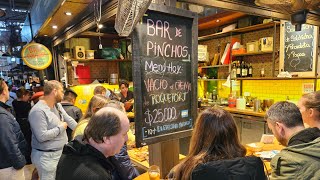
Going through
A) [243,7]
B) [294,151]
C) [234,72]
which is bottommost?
[294,151]

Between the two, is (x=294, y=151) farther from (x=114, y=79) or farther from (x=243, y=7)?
(x=114, y=79)

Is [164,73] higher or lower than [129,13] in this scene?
lower

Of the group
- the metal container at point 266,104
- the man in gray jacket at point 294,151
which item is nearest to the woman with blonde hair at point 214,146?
the man in gray jacket at point 294,151

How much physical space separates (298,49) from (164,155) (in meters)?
4.09

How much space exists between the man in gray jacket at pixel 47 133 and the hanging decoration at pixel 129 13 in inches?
69.7

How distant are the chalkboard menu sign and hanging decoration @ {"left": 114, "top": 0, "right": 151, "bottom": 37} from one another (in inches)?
A: 4.3

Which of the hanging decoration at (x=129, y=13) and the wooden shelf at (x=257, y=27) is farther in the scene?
the wooden shelf at (x=257, y=27)

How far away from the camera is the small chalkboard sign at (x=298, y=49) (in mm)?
4691

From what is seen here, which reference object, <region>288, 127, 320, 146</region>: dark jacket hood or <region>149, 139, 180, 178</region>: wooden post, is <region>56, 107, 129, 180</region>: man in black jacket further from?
<region>288, 127, 320, 146</region>: dark jacket hood

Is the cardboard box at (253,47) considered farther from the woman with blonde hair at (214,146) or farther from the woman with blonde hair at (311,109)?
the woman with blonde hair at (214,146)

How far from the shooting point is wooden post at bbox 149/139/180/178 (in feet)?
8.13

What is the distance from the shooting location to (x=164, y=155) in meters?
2.49

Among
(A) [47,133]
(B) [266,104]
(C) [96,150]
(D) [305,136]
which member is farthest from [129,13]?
(B) [266,104]

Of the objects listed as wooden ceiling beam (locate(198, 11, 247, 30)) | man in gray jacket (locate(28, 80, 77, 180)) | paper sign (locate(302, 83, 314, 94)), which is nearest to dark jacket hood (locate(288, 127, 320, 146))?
man in gray jacket (locate(28, 80, 77, 180))
